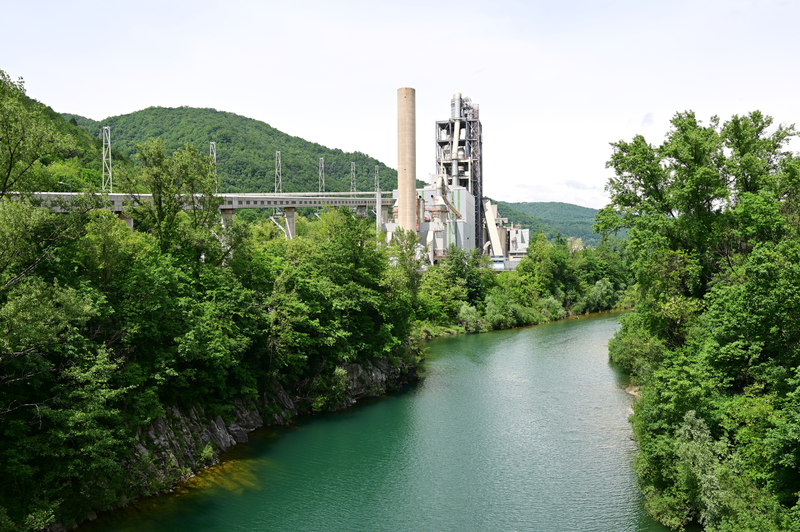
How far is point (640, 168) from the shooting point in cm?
2464

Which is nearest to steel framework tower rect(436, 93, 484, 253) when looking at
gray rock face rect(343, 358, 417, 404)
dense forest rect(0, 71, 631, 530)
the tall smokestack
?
the tall smokestack

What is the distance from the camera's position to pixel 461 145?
304ft

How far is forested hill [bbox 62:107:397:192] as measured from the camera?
111500 millimetres

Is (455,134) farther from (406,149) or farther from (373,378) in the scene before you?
(373,378)

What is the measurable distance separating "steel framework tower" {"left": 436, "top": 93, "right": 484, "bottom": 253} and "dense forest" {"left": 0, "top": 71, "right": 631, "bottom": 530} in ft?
172

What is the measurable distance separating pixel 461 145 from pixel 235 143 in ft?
163

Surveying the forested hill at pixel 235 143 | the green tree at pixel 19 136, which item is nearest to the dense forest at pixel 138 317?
the green tree at pixel 19 136

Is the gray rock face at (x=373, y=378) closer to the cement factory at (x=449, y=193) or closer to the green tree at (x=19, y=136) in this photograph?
Result: the green tree at (x=19, y=136)

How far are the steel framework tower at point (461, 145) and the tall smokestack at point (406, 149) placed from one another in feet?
64.9

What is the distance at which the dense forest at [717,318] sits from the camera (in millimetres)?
16094

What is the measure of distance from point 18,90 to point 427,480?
19393 mm

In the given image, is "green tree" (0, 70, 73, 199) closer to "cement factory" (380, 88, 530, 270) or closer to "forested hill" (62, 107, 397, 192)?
"cement factory" (380, 88, 530, 270)

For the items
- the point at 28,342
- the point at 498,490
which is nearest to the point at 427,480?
the point at 498,490

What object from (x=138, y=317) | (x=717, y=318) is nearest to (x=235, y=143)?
(x=138, y=317)
